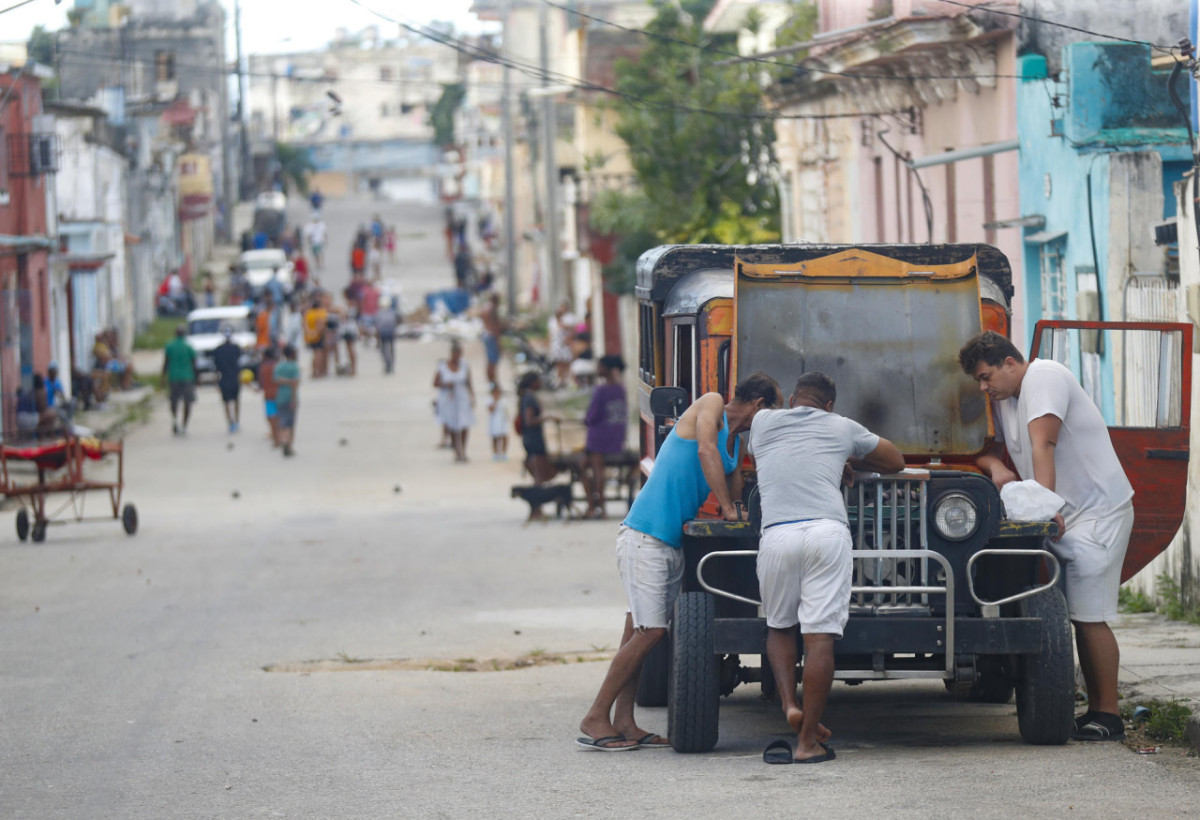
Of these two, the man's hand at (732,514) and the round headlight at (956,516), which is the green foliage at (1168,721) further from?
the man's hand at (732,514)

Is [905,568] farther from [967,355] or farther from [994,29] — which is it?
[994,29]

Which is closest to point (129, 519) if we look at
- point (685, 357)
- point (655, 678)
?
point (655, 678)

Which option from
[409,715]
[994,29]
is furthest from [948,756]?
[994,29]

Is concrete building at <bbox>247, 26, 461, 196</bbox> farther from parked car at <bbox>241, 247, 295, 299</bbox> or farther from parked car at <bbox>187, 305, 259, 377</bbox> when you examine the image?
parked car at <bbox>187, 305, 259, 377</bbox>

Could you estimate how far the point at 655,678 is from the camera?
9.30 metres

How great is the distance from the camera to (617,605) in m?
13.7

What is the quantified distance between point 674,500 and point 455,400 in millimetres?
18177

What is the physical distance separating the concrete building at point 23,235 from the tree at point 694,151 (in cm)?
965

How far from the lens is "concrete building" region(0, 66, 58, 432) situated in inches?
1103

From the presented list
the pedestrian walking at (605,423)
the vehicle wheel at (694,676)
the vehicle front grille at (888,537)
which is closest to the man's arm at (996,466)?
the vehicle front grille at (888,537)

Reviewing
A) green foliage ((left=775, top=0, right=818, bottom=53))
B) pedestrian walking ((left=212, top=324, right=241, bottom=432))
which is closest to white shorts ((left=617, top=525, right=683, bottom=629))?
green foliage ((left=775, top=0, right=818, bottom=53))

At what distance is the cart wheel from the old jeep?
10.2 m

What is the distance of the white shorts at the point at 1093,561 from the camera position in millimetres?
7785

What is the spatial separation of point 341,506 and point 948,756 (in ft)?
47.6
